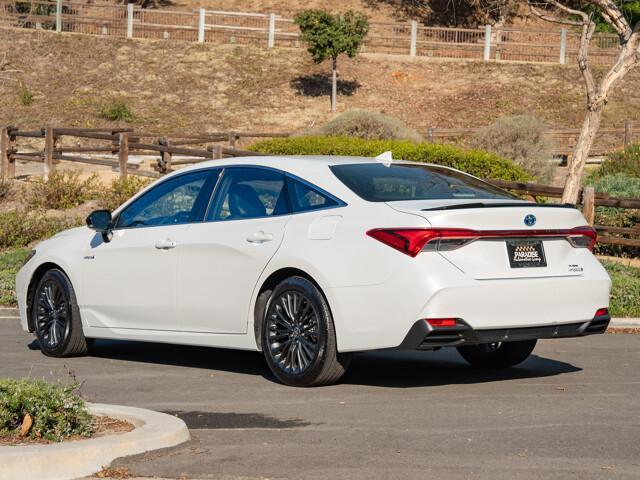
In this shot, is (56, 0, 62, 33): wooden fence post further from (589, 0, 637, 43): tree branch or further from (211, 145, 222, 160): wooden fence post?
(589, 0, 637, 43): tree branch

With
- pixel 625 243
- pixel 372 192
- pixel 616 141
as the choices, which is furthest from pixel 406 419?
pixel 616 141

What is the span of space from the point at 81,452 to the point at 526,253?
12.1 feet

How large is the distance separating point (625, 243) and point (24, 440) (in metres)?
13.8

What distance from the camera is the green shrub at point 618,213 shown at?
2005 centimetres

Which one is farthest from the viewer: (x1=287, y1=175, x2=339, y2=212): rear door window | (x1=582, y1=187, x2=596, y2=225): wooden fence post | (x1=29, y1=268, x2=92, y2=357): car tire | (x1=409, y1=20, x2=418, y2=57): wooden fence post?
(x1=409, y1=20, x2=418, y2=57): wooden fence post

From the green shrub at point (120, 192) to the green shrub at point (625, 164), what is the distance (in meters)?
9.69

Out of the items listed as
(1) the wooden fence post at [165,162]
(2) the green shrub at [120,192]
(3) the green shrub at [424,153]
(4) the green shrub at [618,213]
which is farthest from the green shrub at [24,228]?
(4) the green shrub at [618,213]

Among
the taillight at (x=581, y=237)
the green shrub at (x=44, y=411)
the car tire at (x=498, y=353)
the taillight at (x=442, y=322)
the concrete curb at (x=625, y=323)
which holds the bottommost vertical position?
the concrete curb at (x=625, y=323)

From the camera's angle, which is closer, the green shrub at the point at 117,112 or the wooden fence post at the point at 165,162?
the wooden fence post at the point at 165,162

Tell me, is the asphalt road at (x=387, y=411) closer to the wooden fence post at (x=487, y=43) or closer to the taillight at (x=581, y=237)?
the taillight at (x=581, y=237)

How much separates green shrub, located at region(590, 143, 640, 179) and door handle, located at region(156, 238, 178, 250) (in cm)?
1749

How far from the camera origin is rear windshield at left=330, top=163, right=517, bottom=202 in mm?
9141

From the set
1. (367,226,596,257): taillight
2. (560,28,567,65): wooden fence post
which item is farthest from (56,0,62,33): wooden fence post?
(367,226,596,257): taillight

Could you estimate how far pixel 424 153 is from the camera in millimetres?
25547
